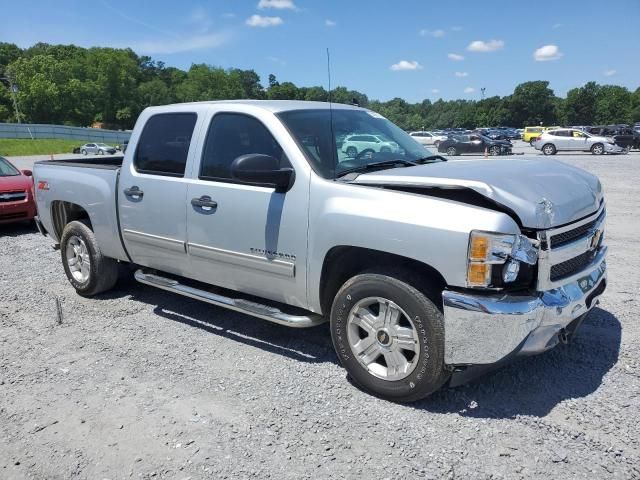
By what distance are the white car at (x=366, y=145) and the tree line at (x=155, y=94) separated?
75.2 m

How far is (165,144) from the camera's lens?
15.0 ft

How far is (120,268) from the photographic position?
5766 mm

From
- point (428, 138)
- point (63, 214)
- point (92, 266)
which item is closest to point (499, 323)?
point (92, 266)

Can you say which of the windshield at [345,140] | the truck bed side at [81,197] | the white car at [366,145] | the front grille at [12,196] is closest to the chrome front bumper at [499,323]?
the windshield at [345,140]

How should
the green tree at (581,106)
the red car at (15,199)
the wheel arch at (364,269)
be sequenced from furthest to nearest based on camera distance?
the green tree at (581,106), the red car at (15,199), the wheel arch at (364,269)

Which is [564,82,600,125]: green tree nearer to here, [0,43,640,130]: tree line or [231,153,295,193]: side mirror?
[0,43,640,130]: tree line

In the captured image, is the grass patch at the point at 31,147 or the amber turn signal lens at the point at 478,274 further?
the grass patch at the point at 31,147

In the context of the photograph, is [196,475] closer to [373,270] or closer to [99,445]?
[99,445]

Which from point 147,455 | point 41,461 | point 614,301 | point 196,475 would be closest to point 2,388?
point 41,461

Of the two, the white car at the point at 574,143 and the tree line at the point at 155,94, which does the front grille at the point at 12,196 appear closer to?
the white car at the point at 574,143

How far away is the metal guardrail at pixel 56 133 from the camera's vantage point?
61281mm

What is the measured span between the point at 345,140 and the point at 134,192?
2007 millimetres

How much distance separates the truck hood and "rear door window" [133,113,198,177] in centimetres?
171

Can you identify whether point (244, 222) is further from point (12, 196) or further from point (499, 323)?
point (12, 196)
